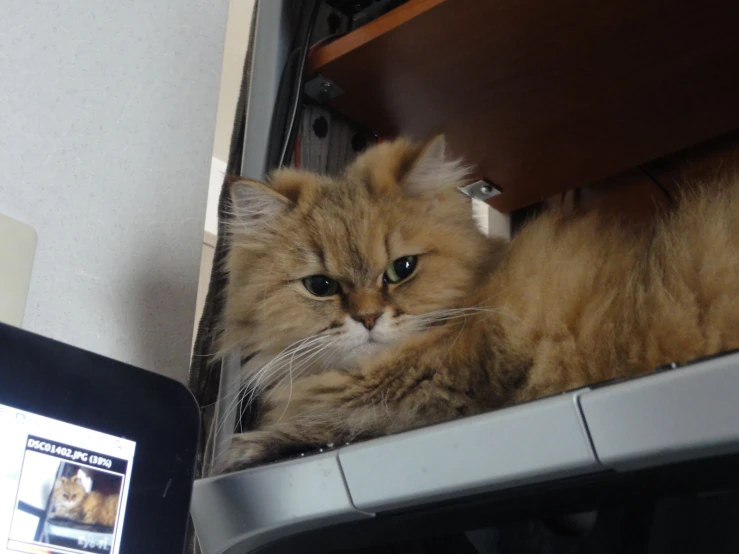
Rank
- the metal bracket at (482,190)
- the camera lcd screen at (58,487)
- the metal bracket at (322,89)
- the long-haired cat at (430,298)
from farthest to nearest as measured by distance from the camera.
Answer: the metal bracket at (482,190) < the metal bracket at (322,89) < the long-haired cat at (430,298) < the camera lcd screen at (58,487)

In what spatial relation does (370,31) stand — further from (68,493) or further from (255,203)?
(68,493)

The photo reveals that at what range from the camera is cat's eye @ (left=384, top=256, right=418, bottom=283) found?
3.31ft

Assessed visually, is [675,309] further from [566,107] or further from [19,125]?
[19,125]

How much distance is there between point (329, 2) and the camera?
3.79ft

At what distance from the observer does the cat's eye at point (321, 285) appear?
101 cm

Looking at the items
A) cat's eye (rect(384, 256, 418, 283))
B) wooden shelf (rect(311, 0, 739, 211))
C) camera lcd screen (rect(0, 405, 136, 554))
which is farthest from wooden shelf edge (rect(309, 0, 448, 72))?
camera lcd screen (rect(0, 405, 136, 554))

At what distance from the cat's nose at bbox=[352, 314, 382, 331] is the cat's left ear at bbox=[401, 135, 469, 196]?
237mm

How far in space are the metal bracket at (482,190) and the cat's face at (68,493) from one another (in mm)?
950

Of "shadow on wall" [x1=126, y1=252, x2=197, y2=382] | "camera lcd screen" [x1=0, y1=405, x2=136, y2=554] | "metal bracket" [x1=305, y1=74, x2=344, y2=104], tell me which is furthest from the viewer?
"metal bracket" [x1=305, y1=74, x2=344, y2=104]

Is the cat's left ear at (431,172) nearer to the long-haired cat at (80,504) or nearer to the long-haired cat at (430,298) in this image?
the long-haired cat at (430,298)

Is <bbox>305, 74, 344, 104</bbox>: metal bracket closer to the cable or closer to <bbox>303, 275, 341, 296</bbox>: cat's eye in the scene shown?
the cable

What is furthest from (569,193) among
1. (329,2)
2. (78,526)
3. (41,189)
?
(78,526)

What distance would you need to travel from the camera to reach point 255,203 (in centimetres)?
106

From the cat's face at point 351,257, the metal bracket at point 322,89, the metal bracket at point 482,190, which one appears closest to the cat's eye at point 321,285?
the cat's face at point 351,257
